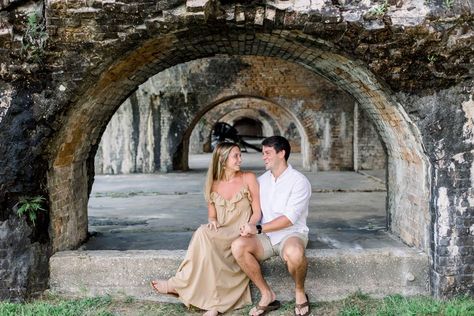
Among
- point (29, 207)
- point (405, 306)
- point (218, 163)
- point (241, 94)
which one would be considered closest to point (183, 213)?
point (29, 207)

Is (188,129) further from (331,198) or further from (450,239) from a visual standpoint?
(450,239)

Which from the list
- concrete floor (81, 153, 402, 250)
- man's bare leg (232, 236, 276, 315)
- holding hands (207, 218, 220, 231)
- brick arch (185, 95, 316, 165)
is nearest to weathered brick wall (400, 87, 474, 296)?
concrete floor (81, 153, 402, 250)

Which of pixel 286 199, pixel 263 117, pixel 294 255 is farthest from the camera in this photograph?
pixel 263 117

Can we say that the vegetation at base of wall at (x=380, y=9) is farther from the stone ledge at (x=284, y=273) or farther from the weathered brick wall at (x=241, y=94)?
the weathered brick wall at (x=241, y=94)

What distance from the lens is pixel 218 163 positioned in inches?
171

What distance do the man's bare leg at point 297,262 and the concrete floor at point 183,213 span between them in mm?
1179

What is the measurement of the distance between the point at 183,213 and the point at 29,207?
345 cm

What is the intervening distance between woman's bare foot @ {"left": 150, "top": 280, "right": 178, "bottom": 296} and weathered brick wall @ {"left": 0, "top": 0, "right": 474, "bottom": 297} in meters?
1.13

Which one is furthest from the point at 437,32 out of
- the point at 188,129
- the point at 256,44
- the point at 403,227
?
the point at 188,129

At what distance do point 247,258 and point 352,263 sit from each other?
1.18 metres

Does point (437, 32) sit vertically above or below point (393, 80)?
above

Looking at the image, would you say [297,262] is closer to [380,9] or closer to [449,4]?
[380,9]

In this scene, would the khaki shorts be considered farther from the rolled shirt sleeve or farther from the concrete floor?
the concrete floor

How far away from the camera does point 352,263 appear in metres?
4.66
